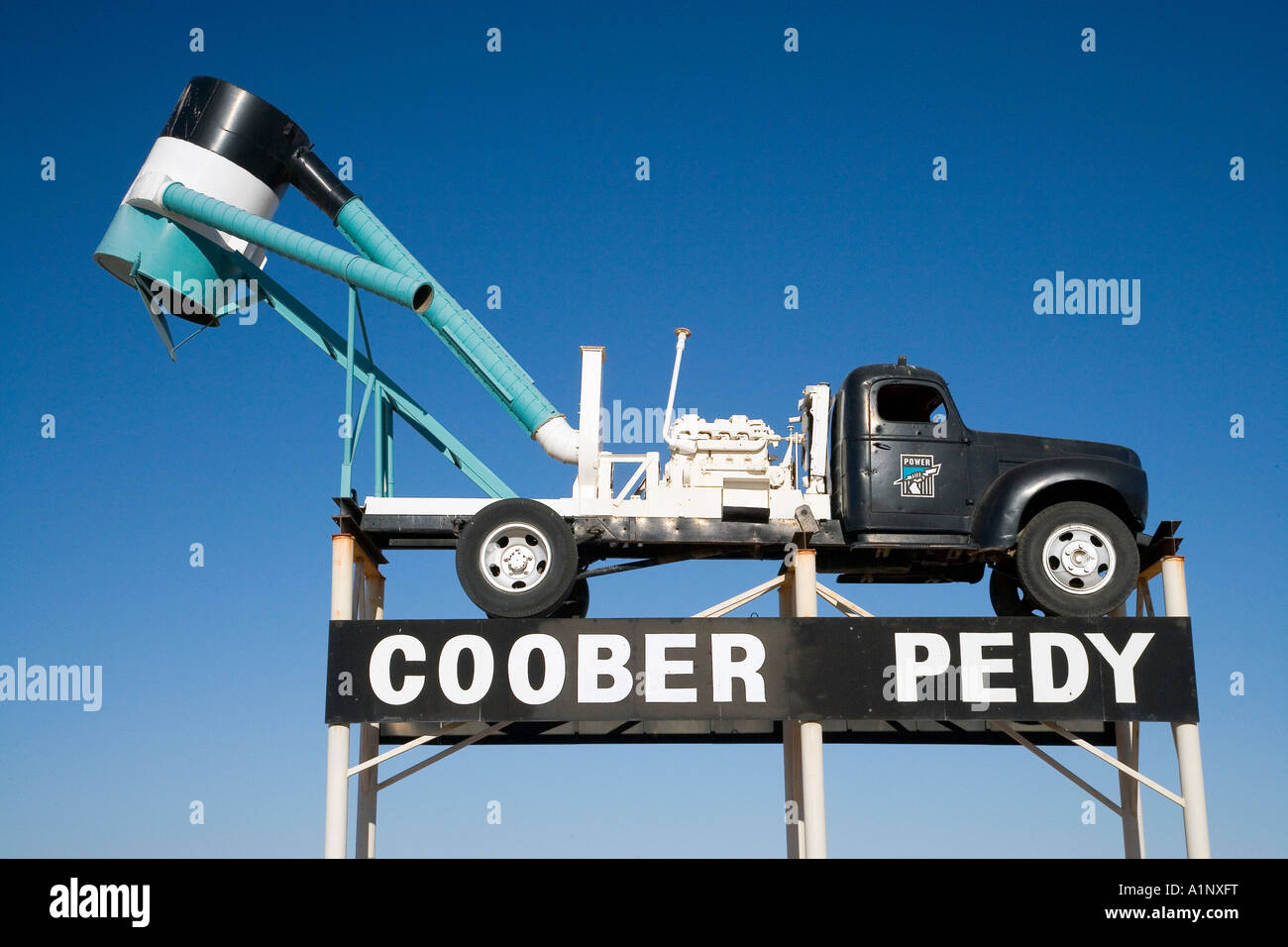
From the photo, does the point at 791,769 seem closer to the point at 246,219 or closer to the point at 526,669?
the point at 526,669

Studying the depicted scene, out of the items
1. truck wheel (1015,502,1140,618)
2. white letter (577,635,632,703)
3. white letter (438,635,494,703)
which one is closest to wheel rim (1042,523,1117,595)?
truck wheel (1015,502,1140,618)

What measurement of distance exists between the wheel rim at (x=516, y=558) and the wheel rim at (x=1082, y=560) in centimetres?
618

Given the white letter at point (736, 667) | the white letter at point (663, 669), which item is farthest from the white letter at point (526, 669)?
the white letter at point (736, 667)

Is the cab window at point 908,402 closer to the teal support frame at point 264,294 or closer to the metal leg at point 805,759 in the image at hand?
the metal leg at point 805,759

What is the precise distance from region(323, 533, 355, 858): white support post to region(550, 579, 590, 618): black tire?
309cm

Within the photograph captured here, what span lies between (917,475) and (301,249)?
8.29m

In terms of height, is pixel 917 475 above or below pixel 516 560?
above

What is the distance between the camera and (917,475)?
704 inches

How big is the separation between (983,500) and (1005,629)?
1564 millimetres

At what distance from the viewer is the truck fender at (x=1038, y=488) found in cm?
1755

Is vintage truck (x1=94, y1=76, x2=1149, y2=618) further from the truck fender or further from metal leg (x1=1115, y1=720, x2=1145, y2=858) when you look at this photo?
metal leg (x1=1115, y1=720, x2=1145, y2=858)

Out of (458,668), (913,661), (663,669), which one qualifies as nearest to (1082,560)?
(913,661)
